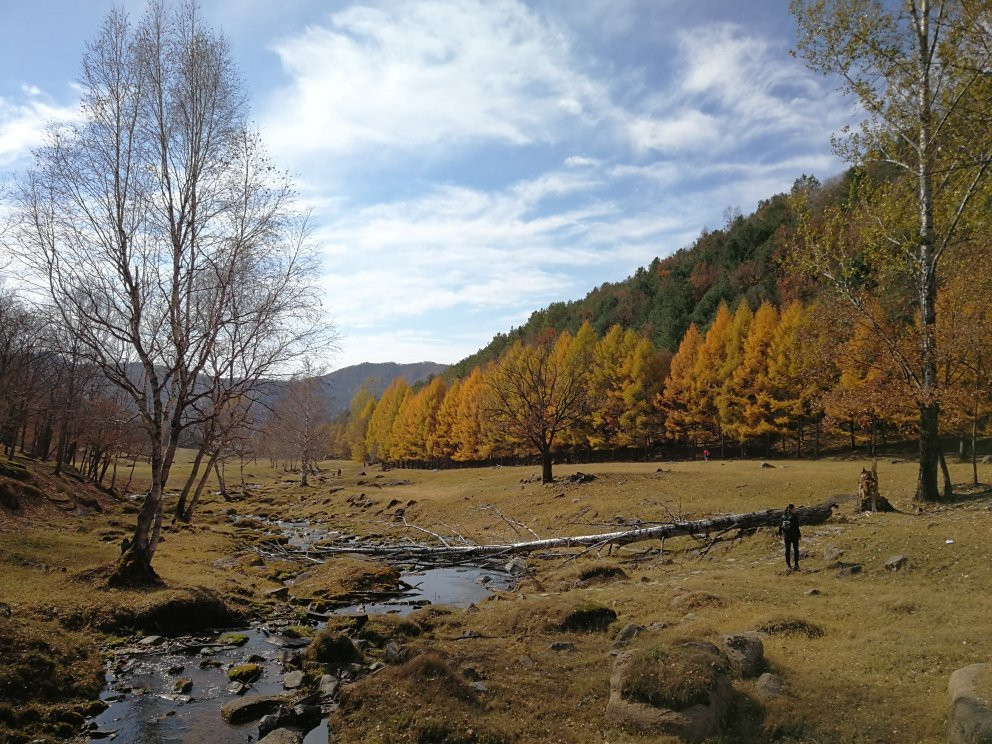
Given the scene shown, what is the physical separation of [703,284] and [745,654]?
9700cm

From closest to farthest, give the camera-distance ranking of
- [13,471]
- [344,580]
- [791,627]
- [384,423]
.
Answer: [791,627]
[344,580]
[13,471]
[384,423]

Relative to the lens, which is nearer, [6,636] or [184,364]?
[6,636]

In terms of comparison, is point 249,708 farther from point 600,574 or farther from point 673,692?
point 600,574

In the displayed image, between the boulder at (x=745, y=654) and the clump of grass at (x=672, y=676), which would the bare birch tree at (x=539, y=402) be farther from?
the clump of grass at (x=672, y=676)

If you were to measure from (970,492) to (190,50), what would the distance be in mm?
31448

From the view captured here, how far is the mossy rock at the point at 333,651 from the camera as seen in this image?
1176 centimetres

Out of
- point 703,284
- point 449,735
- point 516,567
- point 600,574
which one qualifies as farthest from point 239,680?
point 703,284

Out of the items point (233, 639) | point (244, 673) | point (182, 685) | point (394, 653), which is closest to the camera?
point (182, 685)

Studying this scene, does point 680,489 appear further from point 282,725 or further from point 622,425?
point 622,425

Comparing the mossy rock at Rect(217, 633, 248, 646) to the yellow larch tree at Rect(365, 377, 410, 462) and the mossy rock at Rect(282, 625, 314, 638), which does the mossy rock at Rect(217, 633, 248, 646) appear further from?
the yellow larch tree at Rect(365, 377, 410, 462)

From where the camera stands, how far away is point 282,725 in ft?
29.9

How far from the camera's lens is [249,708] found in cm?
962

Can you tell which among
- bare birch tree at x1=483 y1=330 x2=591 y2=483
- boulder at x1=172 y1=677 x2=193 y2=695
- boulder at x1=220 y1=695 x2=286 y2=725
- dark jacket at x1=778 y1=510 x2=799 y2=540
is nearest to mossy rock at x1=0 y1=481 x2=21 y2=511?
boulder at x1=172 y1=677 x2=193 y2=695

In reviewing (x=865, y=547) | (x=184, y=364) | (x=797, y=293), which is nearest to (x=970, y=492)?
(x=865, y=547)
